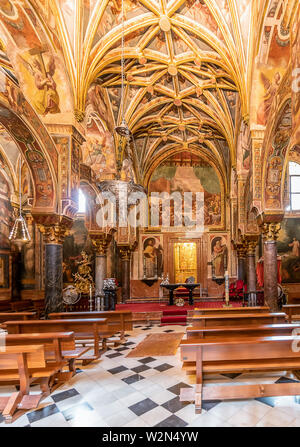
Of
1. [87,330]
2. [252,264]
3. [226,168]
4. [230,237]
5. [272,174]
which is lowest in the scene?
[87,330]

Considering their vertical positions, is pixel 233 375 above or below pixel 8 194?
below

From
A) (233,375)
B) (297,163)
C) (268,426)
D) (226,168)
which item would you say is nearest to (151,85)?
(226,168)

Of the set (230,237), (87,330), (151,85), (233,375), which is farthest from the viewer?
(230,237)

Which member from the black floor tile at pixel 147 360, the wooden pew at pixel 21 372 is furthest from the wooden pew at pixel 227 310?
the wooden pew at pixel 21 372

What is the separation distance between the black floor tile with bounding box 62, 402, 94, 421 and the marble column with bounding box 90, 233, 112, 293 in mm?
9842

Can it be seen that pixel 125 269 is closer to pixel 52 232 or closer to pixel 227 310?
pixel 52 232

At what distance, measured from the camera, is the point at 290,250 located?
55.7ft

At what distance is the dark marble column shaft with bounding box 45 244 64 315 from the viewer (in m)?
8.38

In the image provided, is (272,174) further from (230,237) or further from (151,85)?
(230,237)

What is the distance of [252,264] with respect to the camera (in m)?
14.2

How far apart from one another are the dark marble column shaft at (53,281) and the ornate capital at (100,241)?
5036 millimetres

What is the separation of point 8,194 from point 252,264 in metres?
14.6

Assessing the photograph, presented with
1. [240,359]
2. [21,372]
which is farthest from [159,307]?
[21,372]

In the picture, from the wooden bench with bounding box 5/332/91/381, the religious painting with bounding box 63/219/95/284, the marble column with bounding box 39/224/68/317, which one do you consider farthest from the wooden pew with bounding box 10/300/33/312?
the wooden bench with bounding box 5/332/91/381
